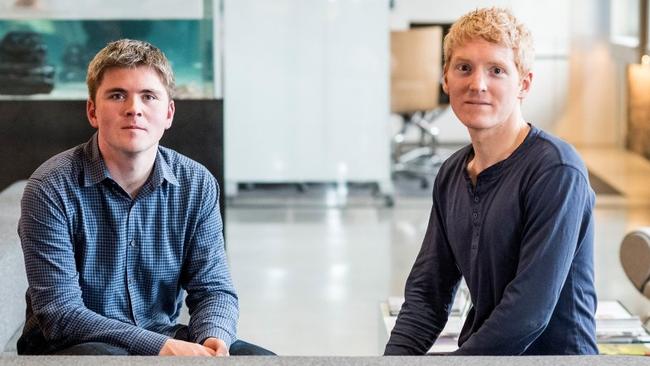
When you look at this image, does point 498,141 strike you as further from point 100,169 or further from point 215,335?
point 100,169

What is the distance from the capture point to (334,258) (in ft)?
18.5

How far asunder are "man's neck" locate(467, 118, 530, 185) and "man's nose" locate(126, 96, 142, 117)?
0.67m

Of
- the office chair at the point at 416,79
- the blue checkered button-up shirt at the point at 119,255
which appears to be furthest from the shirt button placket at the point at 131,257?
the office chair at the point at 416,79

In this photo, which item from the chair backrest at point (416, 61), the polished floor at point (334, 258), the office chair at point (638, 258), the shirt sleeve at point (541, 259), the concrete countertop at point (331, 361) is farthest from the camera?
the chair backrest at point (416, 61)

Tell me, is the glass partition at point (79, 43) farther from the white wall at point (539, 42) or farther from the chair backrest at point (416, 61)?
the white wall at point (539, 42)

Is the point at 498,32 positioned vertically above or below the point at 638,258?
above

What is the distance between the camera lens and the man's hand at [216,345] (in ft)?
8.04

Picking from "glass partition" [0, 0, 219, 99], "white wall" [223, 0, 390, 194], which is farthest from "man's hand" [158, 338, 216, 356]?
"white wall" [223, 0, 390, 194]

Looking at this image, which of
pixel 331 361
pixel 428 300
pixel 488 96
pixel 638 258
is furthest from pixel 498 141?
pixel 638 258

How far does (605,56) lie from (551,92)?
0.51 meters

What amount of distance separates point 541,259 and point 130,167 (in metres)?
0.87

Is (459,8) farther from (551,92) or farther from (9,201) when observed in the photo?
(9,201)

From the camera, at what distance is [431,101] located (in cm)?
759

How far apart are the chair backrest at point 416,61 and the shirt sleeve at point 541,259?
5094 millimetres
